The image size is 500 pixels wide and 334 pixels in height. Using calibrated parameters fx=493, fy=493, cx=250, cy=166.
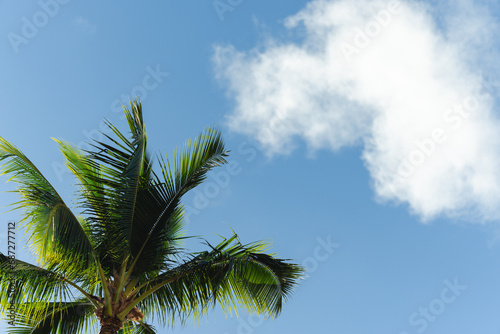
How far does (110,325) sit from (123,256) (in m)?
1.19

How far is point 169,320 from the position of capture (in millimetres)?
9750

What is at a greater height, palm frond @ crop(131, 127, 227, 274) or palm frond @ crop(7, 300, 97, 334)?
palm frond @ crop(131, 127, 227, 274)

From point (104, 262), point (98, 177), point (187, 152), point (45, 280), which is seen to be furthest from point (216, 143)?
point (45, 280)

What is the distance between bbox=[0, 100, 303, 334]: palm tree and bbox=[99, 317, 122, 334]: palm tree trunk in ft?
0.06

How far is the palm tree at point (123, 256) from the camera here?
8336 mm

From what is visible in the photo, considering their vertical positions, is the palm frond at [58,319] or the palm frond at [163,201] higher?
the palm frond at [163,201]

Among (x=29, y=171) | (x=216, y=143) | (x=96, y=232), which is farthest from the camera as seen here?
(x=216, y=143)

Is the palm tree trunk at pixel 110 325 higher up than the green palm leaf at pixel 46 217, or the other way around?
the green palm leaf at pixel 46 217

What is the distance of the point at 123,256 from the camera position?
28.9ft

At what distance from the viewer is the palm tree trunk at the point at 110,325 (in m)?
8.24

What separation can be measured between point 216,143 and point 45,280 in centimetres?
392

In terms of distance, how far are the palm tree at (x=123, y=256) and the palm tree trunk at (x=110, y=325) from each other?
0.7 inches

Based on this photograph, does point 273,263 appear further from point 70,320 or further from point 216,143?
point 70,320

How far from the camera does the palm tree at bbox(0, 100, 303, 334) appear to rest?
27.3ft
